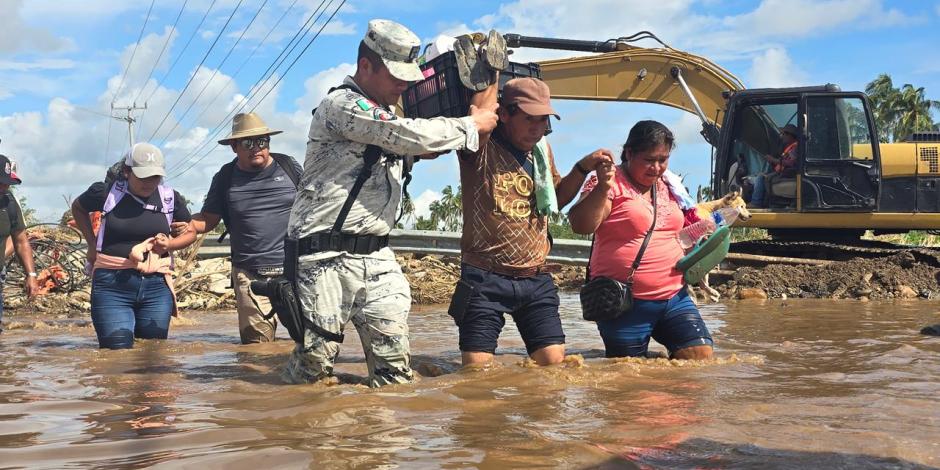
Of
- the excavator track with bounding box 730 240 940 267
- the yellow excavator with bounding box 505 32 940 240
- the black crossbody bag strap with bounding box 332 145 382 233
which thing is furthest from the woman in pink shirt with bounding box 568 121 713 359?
the excavator track with bounding box 730 240 940 267

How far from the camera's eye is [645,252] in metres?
5.36

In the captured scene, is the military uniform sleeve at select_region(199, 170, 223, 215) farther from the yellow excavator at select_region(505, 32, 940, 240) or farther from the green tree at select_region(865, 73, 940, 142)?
the green tree at select_region(865, 73, 940, 142)

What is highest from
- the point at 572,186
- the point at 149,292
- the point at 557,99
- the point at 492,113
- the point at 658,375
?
the point at 557,99

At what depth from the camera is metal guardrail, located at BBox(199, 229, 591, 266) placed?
1299cm

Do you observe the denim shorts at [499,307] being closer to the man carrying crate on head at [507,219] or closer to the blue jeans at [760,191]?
the man carrying crate on head at [507,219]

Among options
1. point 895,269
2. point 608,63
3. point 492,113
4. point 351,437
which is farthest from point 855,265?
point 351,437

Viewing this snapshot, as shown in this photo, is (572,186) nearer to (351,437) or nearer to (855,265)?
(351,437)

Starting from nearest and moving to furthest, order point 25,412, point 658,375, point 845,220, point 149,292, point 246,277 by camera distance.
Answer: point 25,412, point 658,375, point 149,292, point 246,277, point 845,220

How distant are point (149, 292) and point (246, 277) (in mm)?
722

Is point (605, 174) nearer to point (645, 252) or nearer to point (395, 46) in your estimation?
point (645, 252)

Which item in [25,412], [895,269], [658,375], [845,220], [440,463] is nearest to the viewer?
[440,463]

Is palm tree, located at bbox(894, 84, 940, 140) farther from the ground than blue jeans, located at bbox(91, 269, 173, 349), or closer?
farther from the ground

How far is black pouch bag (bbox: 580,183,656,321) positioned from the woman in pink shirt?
0.13 feet

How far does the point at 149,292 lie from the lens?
6.56m
